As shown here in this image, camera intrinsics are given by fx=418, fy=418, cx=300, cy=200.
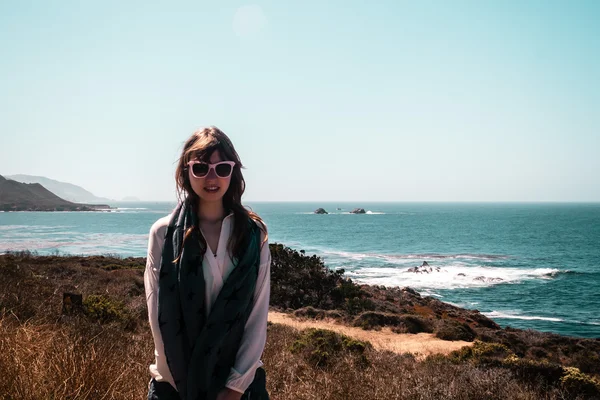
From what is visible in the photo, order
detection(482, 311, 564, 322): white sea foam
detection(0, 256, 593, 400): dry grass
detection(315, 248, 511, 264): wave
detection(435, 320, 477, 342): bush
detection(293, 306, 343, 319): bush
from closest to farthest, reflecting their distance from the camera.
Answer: detection(0, 256, 593, 400): dry grass → detection(435, 320, 477, 342): bush → detection(293, 306, 343, 319): bush → detection(482, 311, 564, 322): white sea foam → detection(315, 248, 511, 264): wave

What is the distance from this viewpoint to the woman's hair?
205 cm

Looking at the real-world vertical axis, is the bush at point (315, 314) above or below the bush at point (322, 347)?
below

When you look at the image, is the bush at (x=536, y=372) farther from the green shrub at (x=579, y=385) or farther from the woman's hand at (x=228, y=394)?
the woman's hand at (x=228, y=394)

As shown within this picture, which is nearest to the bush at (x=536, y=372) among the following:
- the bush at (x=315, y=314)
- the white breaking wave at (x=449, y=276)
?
the bush at (x=315, y=314)

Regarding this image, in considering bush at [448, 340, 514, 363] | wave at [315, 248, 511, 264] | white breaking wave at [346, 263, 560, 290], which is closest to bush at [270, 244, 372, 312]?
bush at [448, 340, 514, 363]

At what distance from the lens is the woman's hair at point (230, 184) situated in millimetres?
2051

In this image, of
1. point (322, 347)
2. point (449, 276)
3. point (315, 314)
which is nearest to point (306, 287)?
point (315, 314)

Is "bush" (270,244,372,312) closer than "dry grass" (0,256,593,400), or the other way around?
"dry grass" (0,256,593,400)

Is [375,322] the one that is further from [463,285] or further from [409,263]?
[409,263]

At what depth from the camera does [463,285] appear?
37.4m

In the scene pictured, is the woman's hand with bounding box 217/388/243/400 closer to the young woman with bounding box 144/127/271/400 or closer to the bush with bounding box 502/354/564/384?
the young woman with bounding box 144/127/271/400

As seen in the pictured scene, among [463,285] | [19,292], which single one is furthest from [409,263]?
[19,292]

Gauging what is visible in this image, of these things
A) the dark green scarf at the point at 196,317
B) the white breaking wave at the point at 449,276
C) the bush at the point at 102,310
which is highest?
the dark green scarf at the point at 196,317

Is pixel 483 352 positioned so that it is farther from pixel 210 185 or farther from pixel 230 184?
pixel 210 185
